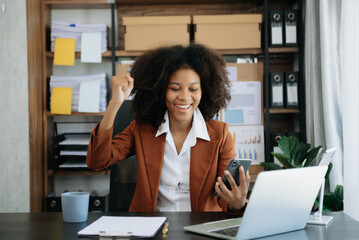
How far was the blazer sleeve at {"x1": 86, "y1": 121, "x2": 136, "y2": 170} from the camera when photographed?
143 cm

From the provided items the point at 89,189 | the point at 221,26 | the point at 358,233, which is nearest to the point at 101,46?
the point at 221,26

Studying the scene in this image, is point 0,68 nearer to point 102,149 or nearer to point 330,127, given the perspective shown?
point 102,149

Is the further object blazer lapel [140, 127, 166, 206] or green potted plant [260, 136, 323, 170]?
green potted plant [260, 136, 323, 170]

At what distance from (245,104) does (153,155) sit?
1634 mm

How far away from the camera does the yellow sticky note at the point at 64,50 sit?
9.73 ft

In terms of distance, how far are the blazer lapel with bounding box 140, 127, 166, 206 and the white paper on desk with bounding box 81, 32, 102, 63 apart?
155 cm

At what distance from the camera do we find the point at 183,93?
1514 millimetres

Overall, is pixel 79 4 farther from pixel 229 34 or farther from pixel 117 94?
pixel 117 94

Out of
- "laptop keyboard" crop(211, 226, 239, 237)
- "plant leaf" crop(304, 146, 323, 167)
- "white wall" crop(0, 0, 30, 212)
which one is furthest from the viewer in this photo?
"white wall" crop(0, 0, 30, 212)

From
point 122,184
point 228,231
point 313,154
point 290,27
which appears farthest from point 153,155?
point 290,27

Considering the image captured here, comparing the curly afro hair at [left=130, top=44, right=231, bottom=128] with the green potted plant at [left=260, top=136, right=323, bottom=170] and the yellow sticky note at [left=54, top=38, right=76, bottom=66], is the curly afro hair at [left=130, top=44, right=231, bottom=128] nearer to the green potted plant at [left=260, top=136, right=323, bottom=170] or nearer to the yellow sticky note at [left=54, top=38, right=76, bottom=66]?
the green potted plant at [left=260, top=136, right=323, bottom=170]

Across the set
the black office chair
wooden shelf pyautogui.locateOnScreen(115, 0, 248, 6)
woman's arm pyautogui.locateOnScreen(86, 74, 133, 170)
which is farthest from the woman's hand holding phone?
wooden shelf pyautogui.locateOnScreen(115, 0, 248, 6)

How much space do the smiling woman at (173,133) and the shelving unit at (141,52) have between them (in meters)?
1.41

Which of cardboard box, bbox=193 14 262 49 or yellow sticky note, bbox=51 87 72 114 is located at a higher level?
cardboard box, bbox=193 14 262 49
